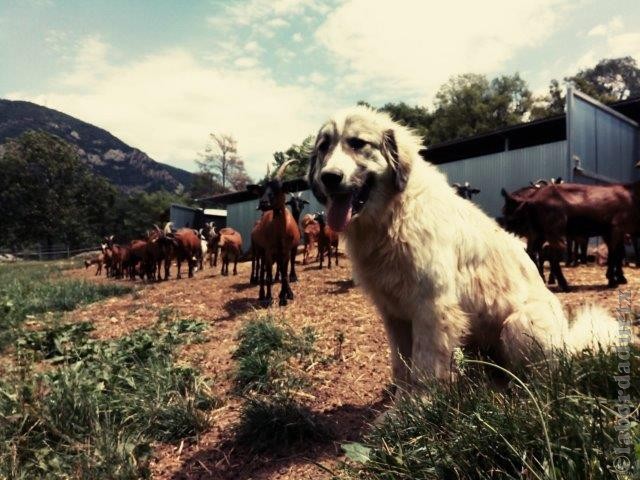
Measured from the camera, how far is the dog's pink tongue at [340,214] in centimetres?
321

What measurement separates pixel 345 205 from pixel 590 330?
1.83 m

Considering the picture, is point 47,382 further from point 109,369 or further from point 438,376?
point 438,376

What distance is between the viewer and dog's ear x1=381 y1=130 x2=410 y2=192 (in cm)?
337

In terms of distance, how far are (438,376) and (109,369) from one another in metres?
3.71

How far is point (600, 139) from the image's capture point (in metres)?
18.5

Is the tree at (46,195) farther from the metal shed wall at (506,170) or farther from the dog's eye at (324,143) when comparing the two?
the dog's eye at (324,143)

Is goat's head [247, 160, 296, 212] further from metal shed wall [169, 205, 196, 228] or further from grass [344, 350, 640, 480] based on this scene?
metal shed wall [169, 205, 196, 228]

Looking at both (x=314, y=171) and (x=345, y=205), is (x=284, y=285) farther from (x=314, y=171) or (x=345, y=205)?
(x=345, y=205)

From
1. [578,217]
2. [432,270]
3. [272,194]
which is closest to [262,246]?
[272,194]

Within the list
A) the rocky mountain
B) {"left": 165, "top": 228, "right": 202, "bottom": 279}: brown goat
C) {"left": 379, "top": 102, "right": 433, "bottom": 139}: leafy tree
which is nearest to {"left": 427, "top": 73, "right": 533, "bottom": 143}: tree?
{"left": 379, "top": 102, "right": 433, "bottom": 139}: leafy tree

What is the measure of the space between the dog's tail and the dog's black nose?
1830mm

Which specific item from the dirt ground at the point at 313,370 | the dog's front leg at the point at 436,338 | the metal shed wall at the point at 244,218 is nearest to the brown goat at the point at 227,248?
the dirt ground at the point at 313,370

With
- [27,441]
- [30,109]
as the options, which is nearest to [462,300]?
[27,441]

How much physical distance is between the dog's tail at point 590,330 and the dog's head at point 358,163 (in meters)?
1.55
